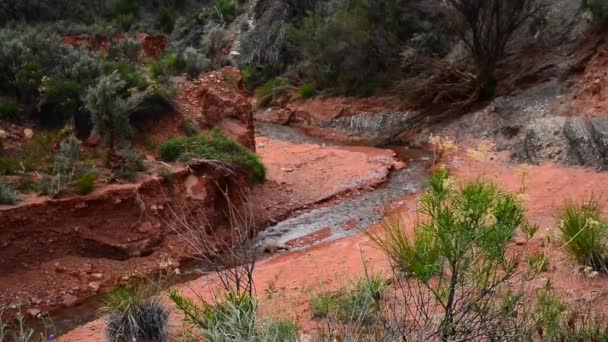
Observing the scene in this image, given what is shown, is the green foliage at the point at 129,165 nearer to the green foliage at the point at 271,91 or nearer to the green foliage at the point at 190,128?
the green foliage at the point at 190,128

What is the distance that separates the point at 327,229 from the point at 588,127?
17.2 feet

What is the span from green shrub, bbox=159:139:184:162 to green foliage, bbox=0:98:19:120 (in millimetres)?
2330

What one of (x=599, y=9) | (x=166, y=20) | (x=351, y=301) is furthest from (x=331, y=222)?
(x=166, y=20)

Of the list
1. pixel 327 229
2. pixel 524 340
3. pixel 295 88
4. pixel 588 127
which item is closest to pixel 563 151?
pixel 588 127

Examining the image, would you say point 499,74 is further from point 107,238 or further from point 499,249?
point 499,249

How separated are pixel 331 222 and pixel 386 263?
12.5 ft

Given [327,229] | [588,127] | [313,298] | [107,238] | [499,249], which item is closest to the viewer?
[499,249]

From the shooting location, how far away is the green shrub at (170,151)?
38.1 feet

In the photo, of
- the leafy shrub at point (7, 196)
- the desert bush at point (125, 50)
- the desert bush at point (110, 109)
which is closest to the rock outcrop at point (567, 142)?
the desert bush at point (110, 109)

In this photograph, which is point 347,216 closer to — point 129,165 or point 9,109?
point 129,165

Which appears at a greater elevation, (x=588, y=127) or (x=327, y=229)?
(x=588, y=127)

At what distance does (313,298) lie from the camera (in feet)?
21.9

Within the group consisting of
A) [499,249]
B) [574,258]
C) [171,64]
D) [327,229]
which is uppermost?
[171,64]

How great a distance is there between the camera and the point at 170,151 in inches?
457
